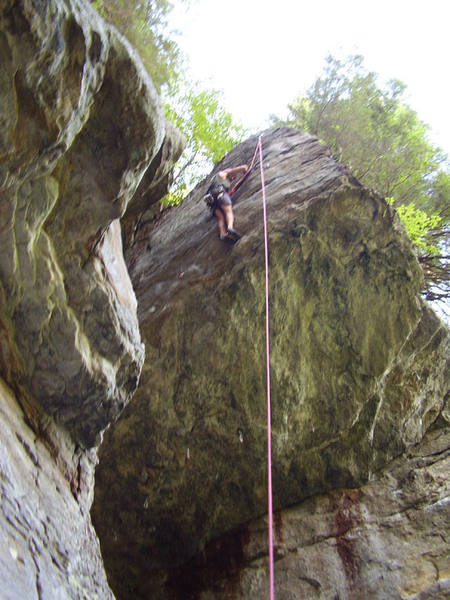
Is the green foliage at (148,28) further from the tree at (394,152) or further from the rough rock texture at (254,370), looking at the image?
the tree at (394,152)

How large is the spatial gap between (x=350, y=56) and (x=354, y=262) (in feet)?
24.1

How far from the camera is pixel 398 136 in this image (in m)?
10.2

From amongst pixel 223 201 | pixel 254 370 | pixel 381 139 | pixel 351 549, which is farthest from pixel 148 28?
pixel 351 549

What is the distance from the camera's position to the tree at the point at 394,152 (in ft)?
31.8

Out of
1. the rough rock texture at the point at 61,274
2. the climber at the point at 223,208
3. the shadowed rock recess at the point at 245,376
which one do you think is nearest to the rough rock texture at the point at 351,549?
the shadowed rock recess at the point at 245,376

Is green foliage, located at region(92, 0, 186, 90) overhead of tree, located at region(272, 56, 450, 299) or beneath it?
overhead

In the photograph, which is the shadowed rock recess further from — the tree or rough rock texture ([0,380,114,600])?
the tree

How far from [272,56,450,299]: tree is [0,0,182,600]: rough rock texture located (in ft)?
23.0

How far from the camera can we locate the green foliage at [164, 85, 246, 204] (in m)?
10.7

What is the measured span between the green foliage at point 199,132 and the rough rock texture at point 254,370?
4310 mm

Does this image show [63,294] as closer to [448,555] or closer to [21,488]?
[21,488]

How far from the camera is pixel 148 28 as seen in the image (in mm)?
6418

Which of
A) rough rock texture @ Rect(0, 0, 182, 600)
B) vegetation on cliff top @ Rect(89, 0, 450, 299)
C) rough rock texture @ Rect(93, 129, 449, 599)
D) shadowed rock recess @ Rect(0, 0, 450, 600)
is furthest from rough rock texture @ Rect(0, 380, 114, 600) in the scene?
vegetation on cliff top @ Rect(89, 0, 450, 299)

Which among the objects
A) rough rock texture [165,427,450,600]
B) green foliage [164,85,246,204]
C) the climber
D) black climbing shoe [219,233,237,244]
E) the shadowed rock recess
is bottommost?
rough rock texture [165,427,450,600]
